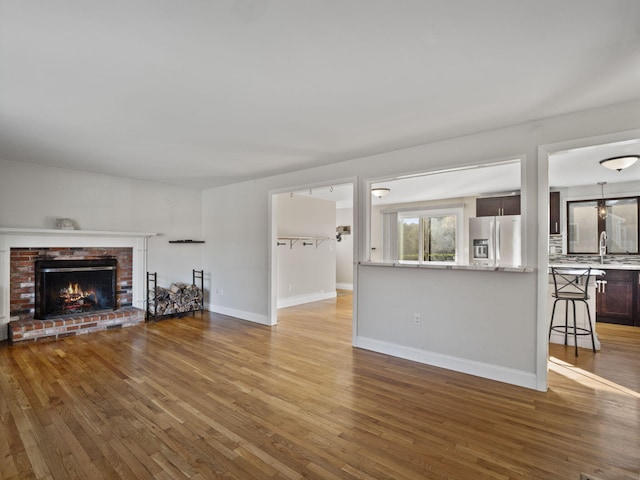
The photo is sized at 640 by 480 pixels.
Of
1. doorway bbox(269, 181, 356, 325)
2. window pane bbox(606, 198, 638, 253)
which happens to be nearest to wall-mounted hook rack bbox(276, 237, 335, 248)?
doorway bbox(269, 181, 356, 325)

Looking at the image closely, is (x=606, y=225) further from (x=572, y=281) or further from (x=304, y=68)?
(x=304, y=68)

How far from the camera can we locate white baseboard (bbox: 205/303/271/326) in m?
5.38

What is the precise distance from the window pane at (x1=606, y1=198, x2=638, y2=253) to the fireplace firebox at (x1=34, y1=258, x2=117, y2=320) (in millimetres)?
8558

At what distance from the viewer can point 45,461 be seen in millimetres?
1942

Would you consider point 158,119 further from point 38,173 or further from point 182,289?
point 182,289

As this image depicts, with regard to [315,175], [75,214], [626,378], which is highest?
[315,175]

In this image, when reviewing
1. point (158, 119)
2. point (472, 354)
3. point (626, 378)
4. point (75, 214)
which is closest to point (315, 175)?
point (158, 119)

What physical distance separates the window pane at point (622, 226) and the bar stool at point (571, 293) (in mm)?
2234

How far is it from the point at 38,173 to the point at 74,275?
1.54m

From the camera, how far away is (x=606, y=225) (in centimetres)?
591

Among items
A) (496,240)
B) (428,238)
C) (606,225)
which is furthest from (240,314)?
(606,225)

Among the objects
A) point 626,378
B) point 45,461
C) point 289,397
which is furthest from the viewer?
point 626,378

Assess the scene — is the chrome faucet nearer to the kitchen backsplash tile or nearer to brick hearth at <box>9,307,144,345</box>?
the kitchen backsplash tile

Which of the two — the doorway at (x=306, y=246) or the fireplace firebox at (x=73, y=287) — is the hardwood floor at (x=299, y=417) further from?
the doorway at (x=306, y=246)
